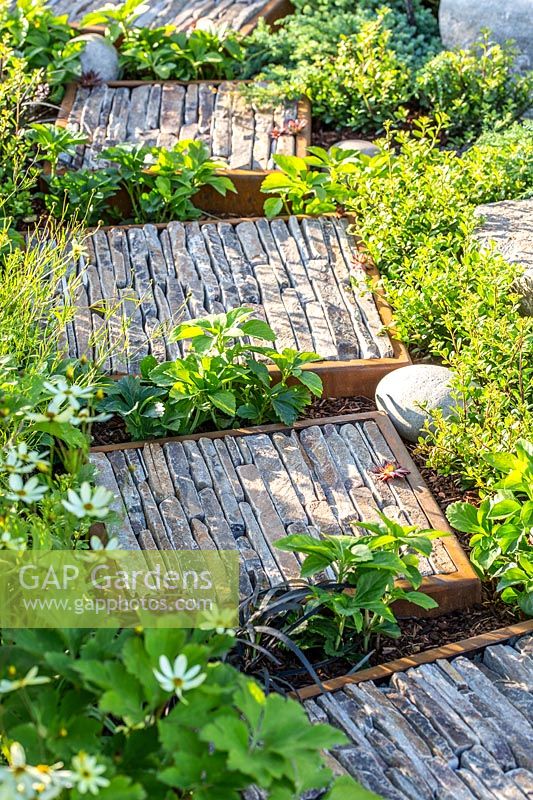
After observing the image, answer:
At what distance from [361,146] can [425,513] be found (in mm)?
2845

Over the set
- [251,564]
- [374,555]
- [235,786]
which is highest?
[235,786]

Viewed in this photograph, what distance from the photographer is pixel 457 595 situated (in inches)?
129

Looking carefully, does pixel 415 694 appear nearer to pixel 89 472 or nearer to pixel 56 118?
pixel 89 472

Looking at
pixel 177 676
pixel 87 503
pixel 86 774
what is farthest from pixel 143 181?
pixel 86 774

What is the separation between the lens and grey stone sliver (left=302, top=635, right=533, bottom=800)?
2564mm

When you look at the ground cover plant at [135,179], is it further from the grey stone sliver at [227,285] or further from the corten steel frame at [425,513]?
the corten steel frame at [425,513]

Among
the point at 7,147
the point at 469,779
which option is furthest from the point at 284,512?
the point at 7,147

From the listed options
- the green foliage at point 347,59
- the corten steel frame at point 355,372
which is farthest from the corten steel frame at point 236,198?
the corten steel frame at point 355,372

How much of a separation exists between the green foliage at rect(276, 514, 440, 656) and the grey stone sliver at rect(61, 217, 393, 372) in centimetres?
135

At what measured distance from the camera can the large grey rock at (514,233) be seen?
14.0ft

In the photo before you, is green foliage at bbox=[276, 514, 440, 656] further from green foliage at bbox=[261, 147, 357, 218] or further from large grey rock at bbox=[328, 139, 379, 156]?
large grey rock at bbox=[328, 139, 379, 156]

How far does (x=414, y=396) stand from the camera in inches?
155

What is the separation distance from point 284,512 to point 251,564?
0.28 meters

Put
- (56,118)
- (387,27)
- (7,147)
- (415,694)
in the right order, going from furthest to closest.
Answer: (387,27) → (56,118) → (7,147) → (415,694)
